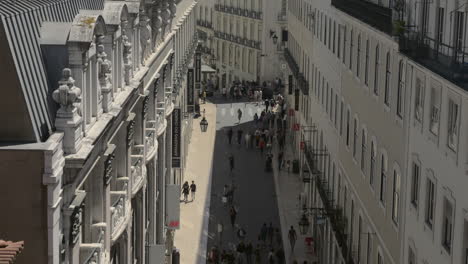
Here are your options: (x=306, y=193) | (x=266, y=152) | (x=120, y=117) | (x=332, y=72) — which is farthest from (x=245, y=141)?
(x=120, y=117)

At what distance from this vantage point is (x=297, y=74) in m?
67.6

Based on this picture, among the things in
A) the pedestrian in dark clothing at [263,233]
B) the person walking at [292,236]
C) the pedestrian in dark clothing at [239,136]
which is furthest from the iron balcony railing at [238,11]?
the person walking at [292,236]

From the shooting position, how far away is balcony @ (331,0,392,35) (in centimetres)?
3178

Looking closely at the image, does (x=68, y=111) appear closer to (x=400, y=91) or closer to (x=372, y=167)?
(x=400, y=91)

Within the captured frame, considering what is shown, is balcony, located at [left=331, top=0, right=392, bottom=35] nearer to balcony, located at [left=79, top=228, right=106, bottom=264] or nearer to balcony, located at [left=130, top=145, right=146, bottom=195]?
balcony, located at [left=130, top=145, right=146, bottom=195]

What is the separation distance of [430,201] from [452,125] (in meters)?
2.79

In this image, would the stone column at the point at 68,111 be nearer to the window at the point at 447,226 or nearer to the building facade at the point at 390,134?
the building facade at the point at 390,134

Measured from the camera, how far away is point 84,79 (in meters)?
20.4

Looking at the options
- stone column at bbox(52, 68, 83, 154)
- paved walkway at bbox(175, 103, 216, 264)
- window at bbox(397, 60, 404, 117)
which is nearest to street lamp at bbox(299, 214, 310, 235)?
paved walkway at bbox(175, 103, 216, 264)

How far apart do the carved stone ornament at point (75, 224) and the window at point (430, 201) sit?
360 inches

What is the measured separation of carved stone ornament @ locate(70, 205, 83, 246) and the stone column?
3.93 feet

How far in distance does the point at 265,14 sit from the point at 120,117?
262 feet

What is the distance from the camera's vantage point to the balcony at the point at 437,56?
72.4 feet

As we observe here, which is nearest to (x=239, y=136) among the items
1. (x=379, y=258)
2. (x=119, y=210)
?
(x=379, y=258)
